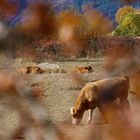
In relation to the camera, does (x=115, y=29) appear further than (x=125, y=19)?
No

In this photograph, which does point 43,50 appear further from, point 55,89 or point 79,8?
point 55,89

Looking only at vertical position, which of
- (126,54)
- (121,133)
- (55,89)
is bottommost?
(55,89)

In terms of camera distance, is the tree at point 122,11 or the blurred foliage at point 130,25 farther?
the blurred foliage at point 130,25

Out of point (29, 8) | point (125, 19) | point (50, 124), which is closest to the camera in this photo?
point (50, 124)

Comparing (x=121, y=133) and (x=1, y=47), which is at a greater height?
(x=1, y=47)

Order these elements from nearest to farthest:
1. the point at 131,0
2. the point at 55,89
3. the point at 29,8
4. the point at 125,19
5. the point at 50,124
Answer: the point at 50,124, the point at 29,8, the point at 131,0, the point at 125,19, the point at 55,89

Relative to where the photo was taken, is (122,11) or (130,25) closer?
(122,11)

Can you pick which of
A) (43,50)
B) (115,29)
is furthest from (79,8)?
(43,50)

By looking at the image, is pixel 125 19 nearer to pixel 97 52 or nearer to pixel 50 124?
pixel 97 52

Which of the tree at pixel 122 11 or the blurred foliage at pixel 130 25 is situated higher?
the tree at pixel 122 11

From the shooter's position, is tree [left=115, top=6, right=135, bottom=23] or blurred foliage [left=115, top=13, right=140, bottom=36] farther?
blurred foliage [left=115, top=13, right=140, bottom=36]

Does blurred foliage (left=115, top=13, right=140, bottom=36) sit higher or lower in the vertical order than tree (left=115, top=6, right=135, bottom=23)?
lower

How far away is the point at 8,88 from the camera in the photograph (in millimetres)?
760

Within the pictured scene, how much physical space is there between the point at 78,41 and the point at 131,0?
5.3 inches
